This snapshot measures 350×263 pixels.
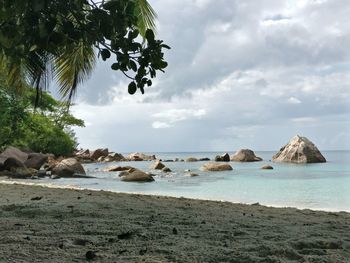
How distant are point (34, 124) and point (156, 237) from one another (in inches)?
926

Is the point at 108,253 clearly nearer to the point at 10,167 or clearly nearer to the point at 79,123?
the point at 10,167

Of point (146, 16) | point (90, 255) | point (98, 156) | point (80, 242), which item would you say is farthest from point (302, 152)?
point (90, 255)

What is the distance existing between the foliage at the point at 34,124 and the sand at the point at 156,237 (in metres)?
5.95

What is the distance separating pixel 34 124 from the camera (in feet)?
84.9

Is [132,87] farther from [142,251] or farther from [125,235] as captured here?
[125,235]

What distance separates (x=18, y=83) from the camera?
10.6m

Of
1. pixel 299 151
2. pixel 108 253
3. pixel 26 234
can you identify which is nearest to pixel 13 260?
pixel 108 253

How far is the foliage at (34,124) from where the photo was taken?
1902 cm

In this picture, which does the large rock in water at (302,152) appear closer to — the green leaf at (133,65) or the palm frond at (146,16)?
the palm frond at (146,16)

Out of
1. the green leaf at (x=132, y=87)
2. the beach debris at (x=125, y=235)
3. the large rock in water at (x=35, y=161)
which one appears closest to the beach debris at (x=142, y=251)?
the beach debris at (x=125, y=235)

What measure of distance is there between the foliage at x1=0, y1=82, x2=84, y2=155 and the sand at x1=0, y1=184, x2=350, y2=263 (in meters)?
5.95

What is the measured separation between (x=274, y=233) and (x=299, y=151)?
1331 inches

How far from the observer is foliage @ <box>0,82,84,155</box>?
19016 mm

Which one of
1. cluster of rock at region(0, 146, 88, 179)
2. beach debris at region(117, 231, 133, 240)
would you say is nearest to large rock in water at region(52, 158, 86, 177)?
cluster of rock at region(0, 146, 88, 179)
